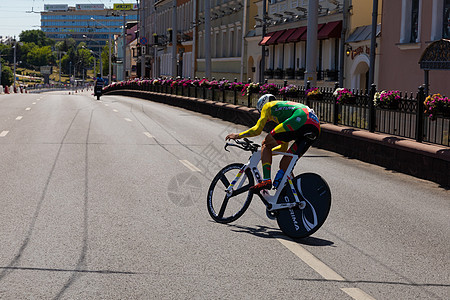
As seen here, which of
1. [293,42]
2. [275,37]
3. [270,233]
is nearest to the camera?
[270,233]

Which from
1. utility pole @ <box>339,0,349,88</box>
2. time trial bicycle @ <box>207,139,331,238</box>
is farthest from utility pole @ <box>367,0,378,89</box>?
time trial bicycle @ <box>207,139,331,238</box>

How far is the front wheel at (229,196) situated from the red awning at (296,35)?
98.9 feet

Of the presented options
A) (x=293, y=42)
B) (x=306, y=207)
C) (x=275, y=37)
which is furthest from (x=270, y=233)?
→ (x=275, y=37)

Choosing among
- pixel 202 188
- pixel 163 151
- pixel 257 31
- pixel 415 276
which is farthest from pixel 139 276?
pixel 257 31

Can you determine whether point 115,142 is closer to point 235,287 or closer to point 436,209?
point 436,209

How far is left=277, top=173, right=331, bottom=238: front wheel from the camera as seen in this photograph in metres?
7.57

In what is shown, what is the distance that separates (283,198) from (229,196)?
0.89m

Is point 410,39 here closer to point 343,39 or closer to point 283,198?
point 343,39

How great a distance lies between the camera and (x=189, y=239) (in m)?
7.72

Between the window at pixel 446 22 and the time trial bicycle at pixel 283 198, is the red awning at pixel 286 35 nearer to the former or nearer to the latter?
the window at pixel 446 22

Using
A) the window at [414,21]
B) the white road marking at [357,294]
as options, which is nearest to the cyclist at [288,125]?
the white road marking at [357,294]

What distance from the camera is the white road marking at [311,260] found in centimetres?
639

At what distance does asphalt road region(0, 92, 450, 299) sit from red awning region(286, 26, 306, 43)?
24337 mm

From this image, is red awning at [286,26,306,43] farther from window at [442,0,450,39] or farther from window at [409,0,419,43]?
window at [442,0,450,39]
